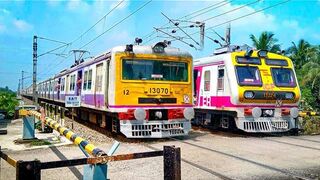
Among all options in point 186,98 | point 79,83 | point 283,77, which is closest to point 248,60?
point 283,77

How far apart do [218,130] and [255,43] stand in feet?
83.7

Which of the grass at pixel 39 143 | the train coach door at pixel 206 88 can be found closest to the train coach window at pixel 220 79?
the train coach door at pixel 206 88

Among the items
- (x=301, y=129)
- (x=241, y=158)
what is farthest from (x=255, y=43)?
(x=241, y=158)

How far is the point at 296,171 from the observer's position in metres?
7.53

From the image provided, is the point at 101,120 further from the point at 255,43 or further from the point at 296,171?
the point at 255,43

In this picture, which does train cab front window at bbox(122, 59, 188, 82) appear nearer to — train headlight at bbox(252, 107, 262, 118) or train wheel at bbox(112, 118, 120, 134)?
train wheel at bbox(112, 118, 120, 134)

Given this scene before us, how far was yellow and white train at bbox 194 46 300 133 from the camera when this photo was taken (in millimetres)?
13102

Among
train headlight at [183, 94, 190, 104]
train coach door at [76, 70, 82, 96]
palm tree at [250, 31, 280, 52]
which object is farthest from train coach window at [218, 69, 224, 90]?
palm tree at [250, 31, 280, 52]

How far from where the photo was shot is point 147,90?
470 inches

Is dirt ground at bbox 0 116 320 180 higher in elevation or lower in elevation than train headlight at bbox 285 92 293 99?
lower

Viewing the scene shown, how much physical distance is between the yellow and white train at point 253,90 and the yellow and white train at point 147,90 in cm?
154

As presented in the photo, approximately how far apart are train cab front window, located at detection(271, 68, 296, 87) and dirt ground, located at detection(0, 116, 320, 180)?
2190mm

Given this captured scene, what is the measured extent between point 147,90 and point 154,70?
650 millimetres

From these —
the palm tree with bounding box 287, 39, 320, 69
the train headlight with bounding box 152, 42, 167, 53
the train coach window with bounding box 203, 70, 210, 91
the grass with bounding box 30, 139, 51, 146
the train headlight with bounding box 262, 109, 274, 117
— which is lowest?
the grass with bounding box 30, 139, 51, 146
